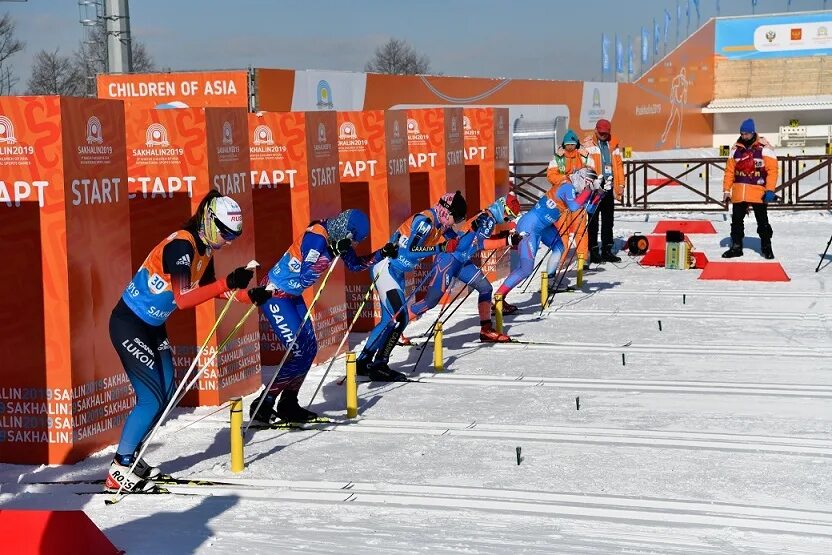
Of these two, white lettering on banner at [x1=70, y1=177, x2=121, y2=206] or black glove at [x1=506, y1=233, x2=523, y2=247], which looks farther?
black glove at [x1=506, y1=233, x2=523, y2=247]

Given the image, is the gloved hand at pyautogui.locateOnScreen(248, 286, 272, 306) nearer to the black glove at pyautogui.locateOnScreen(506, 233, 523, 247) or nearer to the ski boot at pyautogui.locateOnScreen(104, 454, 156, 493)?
the ski boot at pyautogui.locateOnScreen(104, 454, 156, 493)

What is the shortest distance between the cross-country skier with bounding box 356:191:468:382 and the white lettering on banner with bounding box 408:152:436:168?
4.58m

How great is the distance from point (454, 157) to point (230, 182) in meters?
6.63

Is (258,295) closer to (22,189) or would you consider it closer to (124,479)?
(124,479)

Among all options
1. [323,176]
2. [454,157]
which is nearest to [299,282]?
[323,176]

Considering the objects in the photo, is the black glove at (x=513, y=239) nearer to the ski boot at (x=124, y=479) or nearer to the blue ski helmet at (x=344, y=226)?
the blue ski helmet at (x=344, y=226)

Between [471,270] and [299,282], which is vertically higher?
[299,282]

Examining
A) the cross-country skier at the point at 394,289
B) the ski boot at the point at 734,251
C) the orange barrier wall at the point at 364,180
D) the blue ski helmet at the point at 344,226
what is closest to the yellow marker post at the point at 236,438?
the blue ski helmet at the point at 344,226

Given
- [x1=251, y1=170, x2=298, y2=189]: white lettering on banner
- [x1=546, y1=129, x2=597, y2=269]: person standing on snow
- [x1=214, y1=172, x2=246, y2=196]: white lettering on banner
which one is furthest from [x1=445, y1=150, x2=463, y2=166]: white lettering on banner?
[x1=214, y1=172, x2=246, y2=196]: white lettering on banner

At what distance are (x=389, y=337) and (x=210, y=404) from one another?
1802mm

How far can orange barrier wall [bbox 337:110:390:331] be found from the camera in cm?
1312

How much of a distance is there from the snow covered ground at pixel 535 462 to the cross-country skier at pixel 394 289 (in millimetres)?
231

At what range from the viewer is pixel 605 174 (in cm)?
1784

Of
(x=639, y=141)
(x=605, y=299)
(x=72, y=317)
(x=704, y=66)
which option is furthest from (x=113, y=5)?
(x=704, y=66)
